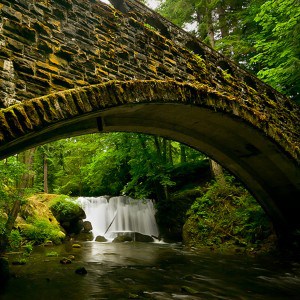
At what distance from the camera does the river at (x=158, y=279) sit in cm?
485

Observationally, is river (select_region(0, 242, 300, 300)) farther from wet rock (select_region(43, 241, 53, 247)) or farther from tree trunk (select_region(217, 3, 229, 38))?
tree trunk (select_region(217, 3, 229, 38))

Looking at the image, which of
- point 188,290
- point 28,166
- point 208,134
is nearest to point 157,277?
point 188,290

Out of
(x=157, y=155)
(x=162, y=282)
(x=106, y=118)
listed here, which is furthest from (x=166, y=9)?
(x=162, y=282)

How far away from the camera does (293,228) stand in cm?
898

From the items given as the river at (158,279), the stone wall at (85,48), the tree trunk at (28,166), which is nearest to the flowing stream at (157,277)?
the river at (158,279)

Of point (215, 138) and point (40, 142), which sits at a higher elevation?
point (215, 138)

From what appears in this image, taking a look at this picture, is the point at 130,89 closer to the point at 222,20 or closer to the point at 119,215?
the point at 222,20

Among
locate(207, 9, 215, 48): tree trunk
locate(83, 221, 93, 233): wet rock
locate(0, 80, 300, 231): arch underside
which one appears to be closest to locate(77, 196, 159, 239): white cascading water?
locate(83, 221, 93, 233): wet rock

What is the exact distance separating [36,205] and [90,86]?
457 inches

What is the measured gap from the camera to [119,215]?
1667 centimetres

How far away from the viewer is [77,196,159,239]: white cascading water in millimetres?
15683

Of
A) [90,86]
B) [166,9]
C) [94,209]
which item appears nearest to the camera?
[90,86]

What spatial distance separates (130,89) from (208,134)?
3.48m

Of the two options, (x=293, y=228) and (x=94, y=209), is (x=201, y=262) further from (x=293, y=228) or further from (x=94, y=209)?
(x=94, y=209)
